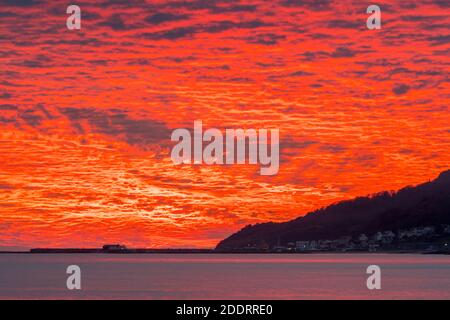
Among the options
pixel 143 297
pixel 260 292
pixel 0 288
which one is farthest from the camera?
pixel 0 288

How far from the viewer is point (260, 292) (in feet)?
401
